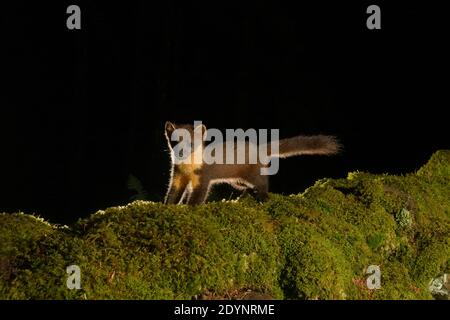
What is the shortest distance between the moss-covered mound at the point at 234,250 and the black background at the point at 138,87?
15.6 ft

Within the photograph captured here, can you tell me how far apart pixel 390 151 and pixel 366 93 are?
55.5 inches

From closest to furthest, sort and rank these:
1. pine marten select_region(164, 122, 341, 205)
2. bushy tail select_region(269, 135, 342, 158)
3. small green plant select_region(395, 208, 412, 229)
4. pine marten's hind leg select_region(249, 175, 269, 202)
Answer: small green plant select_region(395, 208, 412, 229), pine marten's hind leg select_region(249, 175, 269, 202), pine marten select_region(164, 122, 341, 205), bushy tail select_region(269, 135, 342, 158)

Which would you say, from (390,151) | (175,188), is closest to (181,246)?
(175,188)

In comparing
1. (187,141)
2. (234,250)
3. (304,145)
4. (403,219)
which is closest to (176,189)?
(187,141)

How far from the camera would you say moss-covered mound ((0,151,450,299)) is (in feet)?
5.80

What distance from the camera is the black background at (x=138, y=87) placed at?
324 inches

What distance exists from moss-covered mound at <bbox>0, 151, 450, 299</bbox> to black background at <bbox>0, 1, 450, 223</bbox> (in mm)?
4752

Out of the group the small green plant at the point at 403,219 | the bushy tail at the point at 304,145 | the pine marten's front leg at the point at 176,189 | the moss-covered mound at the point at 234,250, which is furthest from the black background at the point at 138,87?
the moss-covered mound at the point at 234,250

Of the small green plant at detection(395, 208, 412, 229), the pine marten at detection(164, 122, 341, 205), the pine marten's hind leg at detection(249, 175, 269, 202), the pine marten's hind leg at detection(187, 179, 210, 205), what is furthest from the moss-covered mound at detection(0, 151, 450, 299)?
the pine marten's hind leg at detection(187, 179, 210, 205)

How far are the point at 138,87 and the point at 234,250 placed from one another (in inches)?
316

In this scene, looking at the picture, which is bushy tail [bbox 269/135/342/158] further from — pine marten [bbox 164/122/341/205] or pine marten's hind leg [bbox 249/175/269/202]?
pine marten's hind leg [bbox 249/175/269/202]

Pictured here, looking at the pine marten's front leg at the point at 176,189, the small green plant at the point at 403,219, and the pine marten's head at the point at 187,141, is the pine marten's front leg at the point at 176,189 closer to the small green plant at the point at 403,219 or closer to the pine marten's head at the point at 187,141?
the pine marten's head at the point at 187,141
